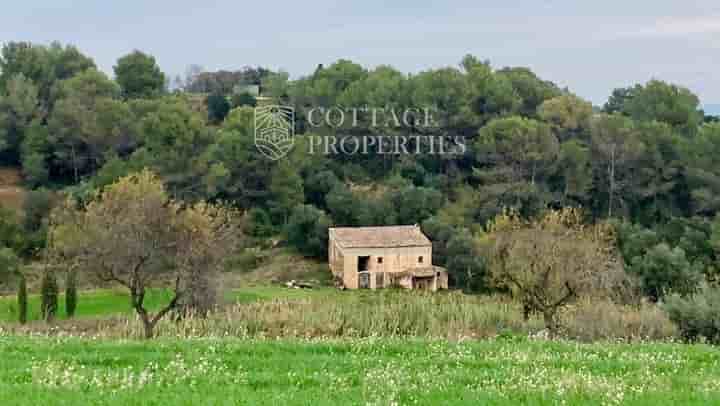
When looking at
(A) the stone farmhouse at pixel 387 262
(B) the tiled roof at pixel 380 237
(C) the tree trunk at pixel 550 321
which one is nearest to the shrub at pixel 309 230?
(B) the tiled roof at pixel 380 237

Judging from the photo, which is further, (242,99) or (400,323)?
(242,99)

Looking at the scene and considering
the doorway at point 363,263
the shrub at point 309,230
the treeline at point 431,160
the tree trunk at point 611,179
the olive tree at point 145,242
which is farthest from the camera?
the tree trunk at point 611,179

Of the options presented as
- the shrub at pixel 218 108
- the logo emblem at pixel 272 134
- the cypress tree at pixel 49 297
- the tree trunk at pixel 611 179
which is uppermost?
the shrub at pixel 218 108

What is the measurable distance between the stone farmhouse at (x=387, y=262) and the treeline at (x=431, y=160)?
1230 millimetres

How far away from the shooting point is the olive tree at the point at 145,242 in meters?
23.8

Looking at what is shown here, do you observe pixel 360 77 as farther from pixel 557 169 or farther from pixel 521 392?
pixel 521 392

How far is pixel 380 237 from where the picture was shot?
4344cm

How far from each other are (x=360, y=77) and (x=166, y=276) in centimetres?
3297

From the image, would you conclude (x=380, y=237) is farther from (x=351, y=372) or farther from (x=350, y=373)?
(x=350, y=373)

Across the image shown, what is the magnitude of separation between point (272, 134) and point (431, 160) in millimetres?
10700

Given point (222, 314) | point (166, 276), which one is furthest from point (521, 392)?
point (166, 276)

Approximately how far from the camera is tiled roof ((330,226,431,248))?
4259 centimetres

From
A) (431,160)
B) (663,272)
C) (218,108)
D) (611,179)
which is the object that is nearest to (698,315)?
(663,272)

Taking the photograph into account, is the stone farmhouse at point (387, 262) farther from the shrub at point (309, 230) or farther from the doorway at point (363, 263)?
the shrub at point (309, 230)
